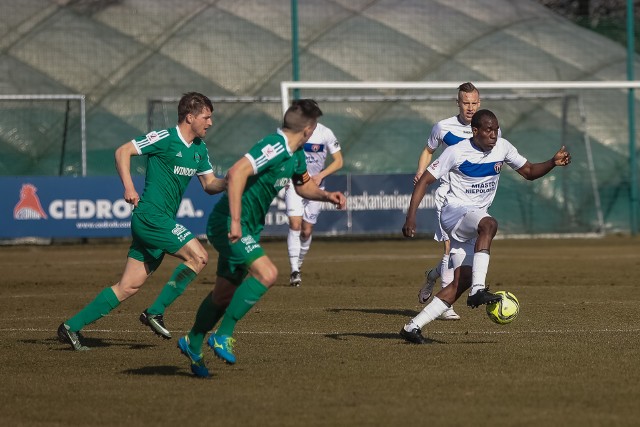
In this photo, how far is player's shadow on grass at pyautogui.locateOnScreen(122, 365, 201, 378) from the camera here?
9141 millimetres

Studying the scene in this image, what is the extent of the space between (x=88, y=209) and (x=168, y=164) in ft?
54.2

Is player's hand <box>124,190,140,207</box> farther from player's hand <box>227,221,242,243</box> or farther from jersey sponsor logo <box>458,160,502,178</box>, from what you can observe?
jersey sponsor logo <box>458,160,502,178</box>

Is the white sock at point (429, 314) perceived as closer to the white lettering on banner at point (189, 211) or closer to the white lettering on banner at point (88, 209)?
the white lettering on banner at point (189, 211)

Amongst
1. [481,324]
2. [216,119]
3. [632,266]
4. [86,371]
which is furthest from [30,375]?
[216,119]

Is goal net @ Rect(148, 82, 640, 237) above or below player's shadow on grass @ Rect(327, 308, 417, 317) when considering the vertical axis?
below

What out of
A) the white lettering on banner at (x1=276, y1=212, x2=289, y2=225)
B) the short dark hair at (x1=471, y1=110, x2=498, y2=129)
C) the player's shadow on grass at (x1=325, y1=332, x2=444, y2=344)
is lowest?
the white lettering on banner at (x1=276, y1=212, x2=289, y2=225)

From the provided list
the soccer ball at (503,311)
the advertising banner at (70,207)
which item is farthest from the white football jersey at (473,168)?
the advertising banner at (70,207)

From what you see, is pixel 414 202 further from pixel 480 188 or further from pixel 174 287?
pixel 174 287

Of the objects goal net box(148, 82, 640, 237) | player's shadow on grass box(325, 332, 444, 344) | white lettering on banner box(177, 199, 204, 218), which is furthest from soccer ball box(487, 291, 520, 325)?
goal net box(148, 82, 640, 237)

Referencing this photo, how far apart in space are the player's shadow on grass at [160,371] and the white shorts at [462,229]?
9.31 feet

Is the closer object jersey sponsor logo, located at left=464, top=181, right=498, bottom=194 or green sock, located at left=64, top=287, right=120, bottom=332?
green sock, located at left=64, top=287, right=120, bottom=332

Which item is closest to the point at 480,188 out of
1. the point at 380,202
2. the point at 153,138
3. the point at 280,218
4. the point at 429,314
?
Result: the point at 429,314

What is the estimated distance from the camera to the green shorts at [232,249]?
870cm

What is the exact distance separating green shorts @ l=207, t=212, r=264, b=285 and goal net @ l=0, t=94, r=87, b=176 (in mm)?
23078
